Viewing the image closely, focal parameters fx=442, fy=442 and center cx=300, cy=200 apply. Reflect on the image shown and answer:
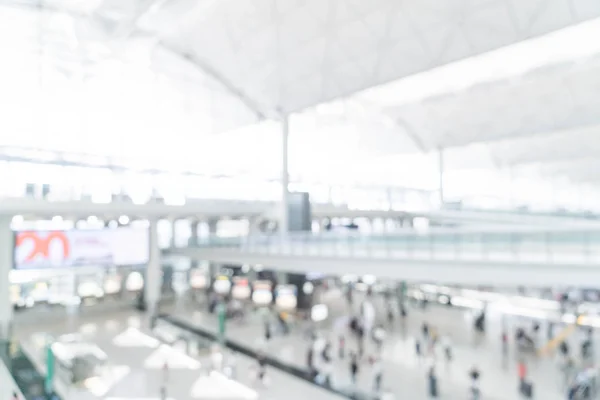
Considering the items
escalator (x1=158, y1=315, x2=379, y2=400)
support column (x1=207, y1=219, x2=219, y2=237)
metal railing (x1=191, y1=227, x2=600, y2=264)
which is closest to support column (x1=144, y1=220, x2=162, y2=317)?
escalator (x1=158, y1=315, x2=379, y2=400)

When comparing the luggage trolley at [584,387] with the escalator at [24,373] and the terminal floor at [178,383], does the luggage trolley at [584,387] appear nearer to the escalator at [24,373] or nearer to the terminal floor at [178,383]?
the terminal floor at [178,383]

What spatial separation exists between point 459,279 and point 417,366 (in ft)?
14.8

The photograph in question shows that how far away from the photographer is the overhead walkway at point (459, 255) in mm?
10898

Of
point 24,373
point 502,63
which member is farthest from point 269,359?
point 502,63

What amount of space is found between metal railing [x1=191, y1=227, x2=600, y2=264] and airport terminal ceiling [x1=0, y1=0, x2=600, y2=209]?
9108 millimetres

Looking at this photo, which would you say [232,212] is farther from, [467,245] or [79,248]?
[467,245]

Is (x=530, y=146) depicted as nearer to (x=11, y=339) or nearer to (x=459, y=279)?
(x=459, y=279)

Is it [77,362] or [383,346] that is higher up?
[77,362]

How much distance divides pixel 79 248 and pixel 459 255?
54.1 ft

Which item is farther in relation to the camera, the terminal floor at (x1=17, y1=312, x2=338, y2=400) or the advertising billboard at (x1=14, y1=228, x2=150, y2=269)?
the advertising billboard at (x1=14, y1=228, x2=150, y2=269)

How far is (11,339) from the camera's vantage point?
18891 millimetres

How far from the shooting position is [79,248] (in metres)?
20.3

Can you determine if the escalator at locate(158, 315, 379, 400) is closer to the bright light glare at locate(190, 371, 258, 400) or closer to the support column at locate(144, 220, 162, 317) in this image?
the support column at locate(144, 220, 162, 317)

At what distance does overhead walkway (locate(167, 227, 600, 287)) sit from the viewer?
10898mm
